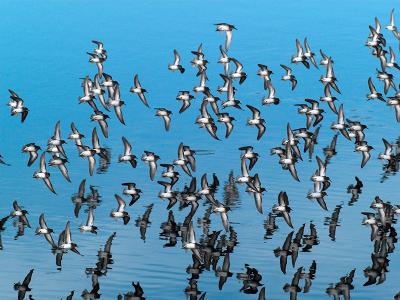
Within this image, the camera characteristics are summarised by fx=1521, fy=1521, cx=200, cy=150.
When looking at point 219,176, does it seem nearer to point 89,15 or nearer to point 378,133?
point 378,133

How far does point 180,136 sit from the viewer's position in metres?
89.8

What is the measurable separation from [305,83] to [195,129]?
14.0 meters

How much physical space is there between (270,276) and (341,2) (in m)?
70.1

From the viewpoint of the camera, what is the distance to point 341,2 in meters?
130

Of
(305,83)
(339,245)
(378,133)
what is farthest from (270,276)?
(305,83)

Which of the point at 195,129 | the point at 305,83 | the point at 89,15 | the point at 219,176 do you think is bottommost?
the point at 219,176

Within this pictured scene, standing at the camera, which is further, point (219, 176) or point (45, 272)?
point (219, 176)

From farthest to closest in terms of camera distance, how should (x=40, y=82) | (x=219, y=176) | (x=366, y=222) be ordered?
(x=40, y=82), (x=219, y=176), (x=366, y=222)

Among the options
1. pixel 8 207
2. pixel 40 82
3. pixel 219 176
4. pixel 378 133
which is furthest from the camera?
pixel 40 82

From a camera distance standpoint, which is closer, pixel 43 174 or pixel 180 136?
pixel 43 174

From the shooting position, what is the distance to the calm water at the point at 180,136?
63.2m

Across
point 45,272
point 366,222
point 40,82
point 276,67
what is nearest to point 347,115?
point 276,67

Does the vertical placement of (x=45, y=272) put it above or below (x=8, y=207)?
below

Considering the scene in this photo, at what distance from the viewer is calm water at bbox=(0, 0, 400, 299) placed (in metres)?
63.2
